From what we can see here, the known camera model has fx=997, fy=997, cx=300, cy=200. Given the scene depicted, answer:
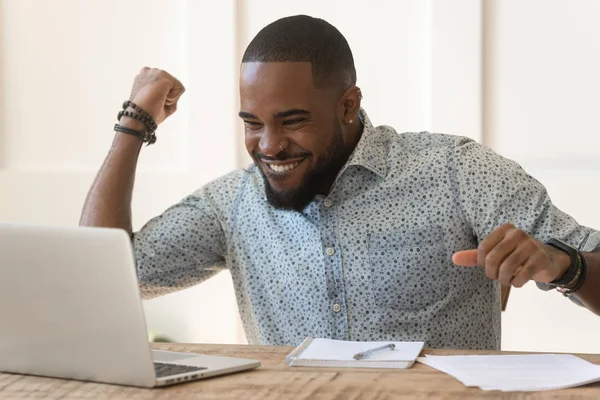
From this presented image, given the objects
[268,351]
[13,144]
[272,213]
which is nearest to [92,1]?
[13,144]

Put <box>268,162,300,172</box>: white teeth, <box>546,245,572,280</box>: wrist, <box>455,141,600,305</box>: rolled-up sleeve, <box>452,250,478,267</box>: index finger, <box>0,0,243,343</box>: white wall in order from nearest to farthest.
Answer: <box>452,250,478,267</box>: index finger < <box>546,245,572,280</box>: wrist < <box>455,141,600,305</box>: rolled-up sleeve < <box>268,162,300,172</box>: white teeth < <box>0,0,243,343</box>: white wall

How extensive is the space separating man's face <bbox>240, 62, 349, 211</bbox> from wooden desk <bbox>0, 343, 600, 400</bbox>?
516 mm

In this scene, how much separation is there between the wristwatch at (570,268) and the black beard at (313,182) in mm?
488

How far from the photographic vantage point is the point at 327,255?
193 centimetres

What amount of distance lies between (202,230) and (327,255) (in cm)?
28

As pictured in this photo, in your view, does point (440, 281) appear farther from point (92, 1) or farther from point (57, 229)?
point (92, 1)

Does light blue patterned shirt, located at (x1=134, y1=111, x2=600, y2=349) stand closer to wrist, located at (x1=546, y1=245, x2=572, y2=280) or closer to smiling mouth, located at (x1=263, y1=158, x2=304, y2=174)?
smiling mouth, located at (x1=263, y1=158, x2=304, y2=174)

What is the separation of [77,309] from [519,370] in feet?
2.03

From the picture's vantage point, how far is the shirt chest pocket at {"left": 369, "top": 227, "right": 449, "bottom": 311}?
1.92 m

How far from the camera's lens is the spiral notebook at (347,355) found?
1.47 m

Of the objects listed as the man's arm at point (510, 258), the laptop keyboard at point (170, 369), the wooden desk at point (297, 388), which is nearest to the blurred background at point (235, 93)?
the man's arm at point (510, 258)

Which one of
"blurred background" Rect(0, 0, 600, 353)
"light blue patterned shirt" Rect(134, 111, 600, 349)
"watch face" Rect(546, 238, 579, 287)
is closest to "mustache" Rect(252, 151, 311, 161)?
"light blue patterned shirt" Rect(134, 111, 600, 349)

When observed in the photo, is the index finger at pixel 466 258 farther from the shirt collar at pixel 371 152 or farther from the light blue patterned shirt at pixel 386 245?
the shirt collar at pixel 371 152

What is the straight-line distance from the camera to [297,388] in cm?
133
